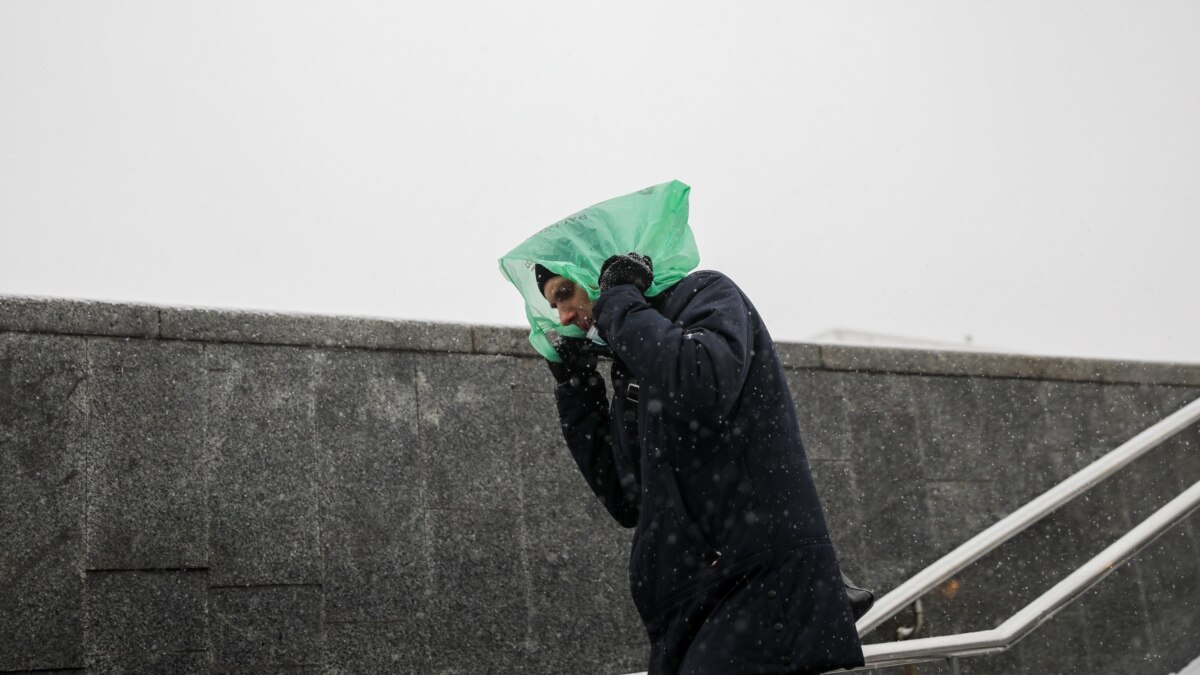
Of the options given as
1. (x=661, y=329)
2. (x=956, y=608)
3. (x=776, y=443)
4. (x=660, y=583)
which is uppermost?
(x=661, y=329)

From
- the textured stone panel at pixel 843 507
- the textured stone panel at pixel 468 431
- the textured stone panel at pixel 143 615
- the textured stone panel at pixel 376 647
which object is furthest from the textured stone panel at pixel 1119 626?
the textured stone panel at pixel 143 615

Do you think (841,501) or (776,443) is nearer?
(776,443)

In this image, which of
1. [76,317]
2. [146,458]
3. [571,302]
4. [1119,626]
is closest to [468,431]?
[146,458]

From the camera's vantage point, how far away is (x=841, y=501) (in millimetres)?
5387

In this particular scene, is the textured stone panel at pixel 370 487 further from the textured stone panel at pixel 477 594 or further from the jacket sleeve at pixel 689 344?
the jacket sleeve at pixel 689 344

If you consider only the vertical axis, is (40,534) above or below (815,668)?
above

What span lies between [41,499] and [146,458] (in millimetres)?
368

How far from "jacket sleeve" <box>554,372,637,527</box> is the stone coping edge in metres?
1.76

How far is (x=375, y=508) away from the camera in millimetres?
4461

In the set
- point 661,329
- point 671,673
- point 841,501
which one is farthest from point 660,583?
point 841,501

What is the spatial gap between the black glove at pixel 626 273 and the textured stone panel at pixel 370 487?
211 centimetres

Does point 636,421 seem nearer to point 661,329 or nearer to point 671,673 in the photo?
point 661,329

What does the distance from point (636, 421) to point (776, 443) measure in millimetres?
417

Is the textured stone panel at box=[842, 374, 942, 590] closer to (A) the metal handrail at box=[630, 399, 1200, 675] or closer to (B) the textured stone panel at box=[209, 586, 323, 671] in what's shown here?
(A) the metal handrail at box=[630, 399, 1200, 675]
